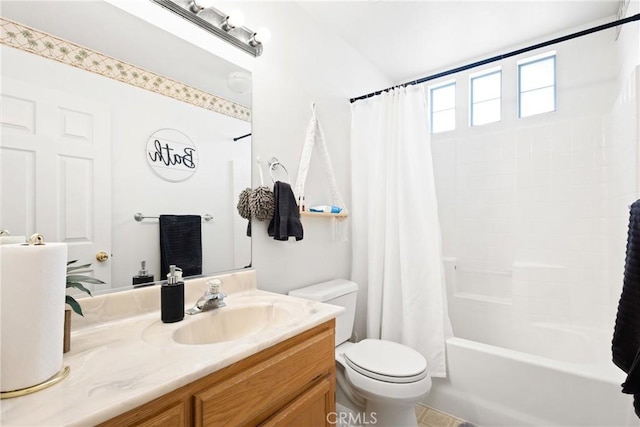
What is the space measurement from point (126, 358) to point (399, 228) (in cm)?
153

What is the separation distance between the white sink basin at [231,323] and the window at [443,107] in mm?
2235

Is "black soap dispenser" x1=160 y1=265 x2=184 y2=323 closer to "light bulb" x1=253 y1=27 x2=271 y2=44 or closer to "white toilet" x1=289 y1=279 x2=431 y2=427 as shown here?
"white toilet" x1=289 y1=279 x2=431 y2=427

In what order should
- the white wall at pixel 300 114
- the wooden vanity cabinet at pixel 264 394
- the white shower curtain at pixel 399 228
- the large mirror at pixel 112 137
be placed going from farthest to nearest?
the white shower curtain at pixel 399 228
the white wall at pixel 300 114
the large mirror at pixel 112 137
the wooden vanity cabinet at pixel 264 394

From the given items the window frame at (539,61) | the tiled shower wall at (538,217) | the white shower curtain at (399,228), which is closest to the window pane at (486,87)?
the window frame at (539,61)

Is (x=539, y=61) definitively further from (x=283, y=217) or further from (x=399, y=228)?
(x=283, y=217)

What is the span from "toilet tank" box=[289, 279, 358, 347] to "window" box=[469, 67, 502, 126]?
178cm

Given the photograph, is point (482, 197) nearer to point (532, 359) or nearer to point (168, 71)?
point (532, 359)

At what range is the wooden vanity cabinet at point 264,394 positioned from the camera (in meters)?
0.63

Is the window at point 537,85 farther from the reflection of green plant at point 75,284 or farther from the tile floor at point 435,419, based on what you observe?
the reflection of green plant at point 75,284

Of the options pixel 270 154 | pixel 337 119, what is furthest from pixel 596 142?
pixel 270 154

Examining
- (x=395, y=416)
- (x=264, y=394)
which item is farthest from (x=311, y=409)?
(x=395, y=416)

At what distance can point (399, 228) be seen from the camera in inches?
73.9

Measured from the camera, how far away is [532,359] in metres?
1.52

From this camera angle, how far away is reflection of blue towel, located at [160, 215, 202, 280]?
3.76ft
